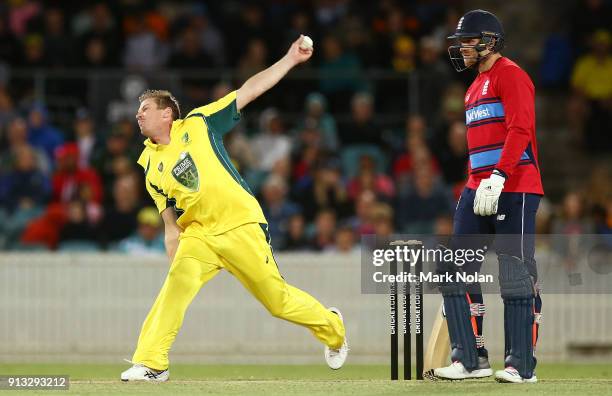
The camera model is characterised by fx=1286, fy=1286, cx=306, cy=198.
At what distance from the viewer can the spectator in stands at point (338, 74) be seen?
628 inches

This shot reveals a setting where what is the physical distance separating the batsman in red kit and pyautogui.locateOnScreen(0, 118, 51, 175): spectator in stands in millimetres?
7536

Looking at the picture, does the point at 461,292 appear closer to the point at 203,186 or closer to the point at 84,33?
the point at 203,186

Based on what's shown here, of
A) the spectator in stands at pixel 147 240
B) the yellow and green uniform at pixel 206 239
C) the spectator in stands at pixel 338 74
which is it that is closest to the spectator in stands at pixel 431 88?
the spectator in stands at pixel 338 74

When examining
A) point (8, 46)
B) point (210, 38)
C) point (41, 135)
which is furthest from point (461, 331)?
point (8, 46)

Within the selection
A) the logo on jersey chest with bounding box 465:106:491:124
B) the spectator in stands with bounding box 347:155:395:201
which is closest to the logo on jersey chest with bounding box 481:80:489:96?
the logo on jersey chest with bounding box 465:106:491:124

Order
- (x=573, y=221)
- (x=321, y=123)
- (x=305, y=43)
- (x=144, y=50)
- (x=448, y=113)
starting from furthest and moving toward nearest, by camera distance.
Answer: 1. (x=144, y=50)
2. (x=321, y=123)
3. (x=448, y=113)
4. (x=573, y=221)
5. (x=305, y=43)

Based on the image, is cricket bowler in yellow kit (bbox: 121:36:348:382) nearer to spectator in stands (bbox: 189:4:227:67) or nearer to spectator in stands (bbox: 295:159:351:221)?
spectator in stands (bbox: 295:159:351:221)

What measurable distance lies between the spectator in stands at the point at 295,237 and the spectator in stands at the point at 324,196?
880mm

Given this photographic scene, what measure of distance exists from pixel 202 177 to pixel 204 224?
32 cm

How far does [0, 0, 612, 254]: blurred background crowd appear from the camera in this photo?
13938 millimetres

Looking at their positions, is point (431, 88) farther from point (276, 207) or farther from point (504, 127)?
point (504, 127)

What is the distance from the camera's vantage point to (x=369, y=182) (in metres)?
14.5

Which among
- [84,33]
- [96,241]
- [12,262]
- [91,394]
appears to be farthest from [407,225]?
[91,394]

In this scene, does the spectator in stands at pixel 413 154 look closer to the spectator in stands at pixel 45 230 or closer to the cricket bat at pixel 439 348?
the spectator in stands at pixel 45 230
